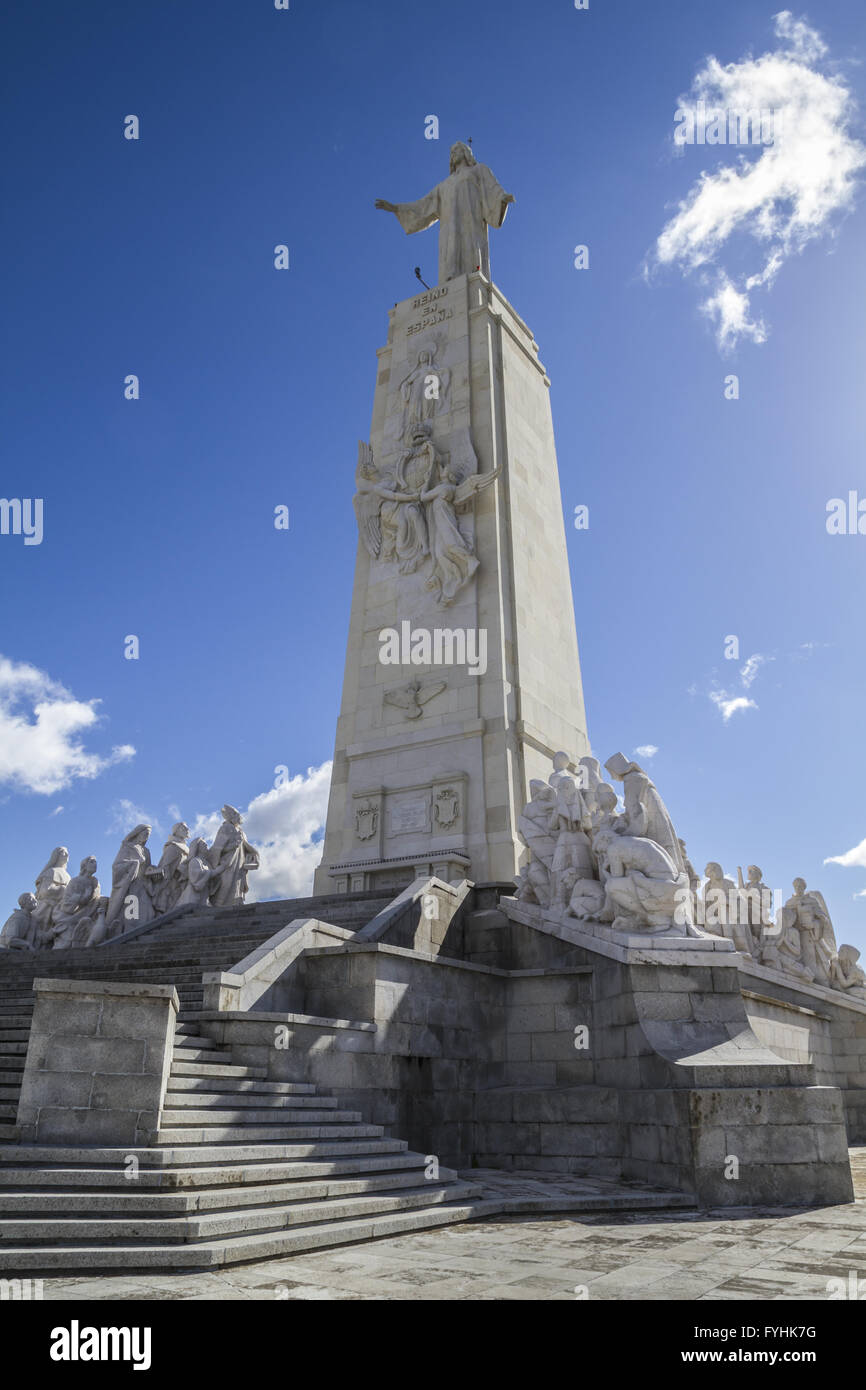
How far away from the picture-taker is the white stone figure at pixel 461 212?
2519 centimetres

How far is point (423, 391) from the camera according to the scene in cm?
2316

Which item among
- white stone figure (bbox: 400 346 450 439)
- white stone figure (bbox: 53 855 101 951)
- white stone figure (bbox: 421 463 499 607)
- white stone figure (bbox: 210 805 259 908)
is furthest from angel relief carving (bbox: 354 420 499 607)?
white stone figure (bbox: 53 855 101 951)

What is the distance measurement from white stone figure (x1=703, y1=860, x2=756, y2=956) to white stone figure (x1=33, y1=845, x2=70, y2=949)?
13037 millimetres

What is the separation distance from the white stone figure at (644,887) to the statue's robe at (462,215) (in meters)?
17.8

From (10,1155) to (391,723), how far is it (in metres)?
14.1

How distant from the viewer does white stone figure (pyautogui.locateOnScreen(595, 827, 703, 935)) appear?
1186cm

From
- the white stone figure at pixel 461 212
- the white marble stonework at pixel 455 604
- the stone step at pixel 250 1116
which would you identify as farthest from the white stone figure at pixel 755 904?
the white stone figure at pixel 461 212

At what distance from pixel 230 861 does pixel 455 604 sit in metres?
6.86

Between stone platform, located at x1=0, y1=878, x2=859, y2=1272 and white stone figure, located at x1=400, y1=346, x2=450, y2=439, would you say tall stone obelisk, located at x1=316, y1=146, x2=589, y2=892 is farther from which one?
stone platform, located at x1=0, y1=878, x2=859, y2=1272

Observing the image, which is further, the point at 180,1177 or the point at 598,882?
the point at 598,882

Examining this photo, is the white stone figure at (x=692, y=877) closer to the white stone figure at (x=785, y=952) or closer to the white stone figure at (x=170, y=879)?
the white stone figure at (x=785, y=952)

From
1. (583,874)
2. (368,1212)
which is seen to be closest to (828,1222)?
(368,1212)

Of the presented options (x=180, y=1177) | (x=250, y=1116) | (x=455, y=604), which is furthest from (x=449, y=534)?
(x=180, y=1177)

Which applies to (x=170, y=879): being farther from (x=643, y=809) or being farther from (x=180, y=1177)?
(x=180, y=1177)
